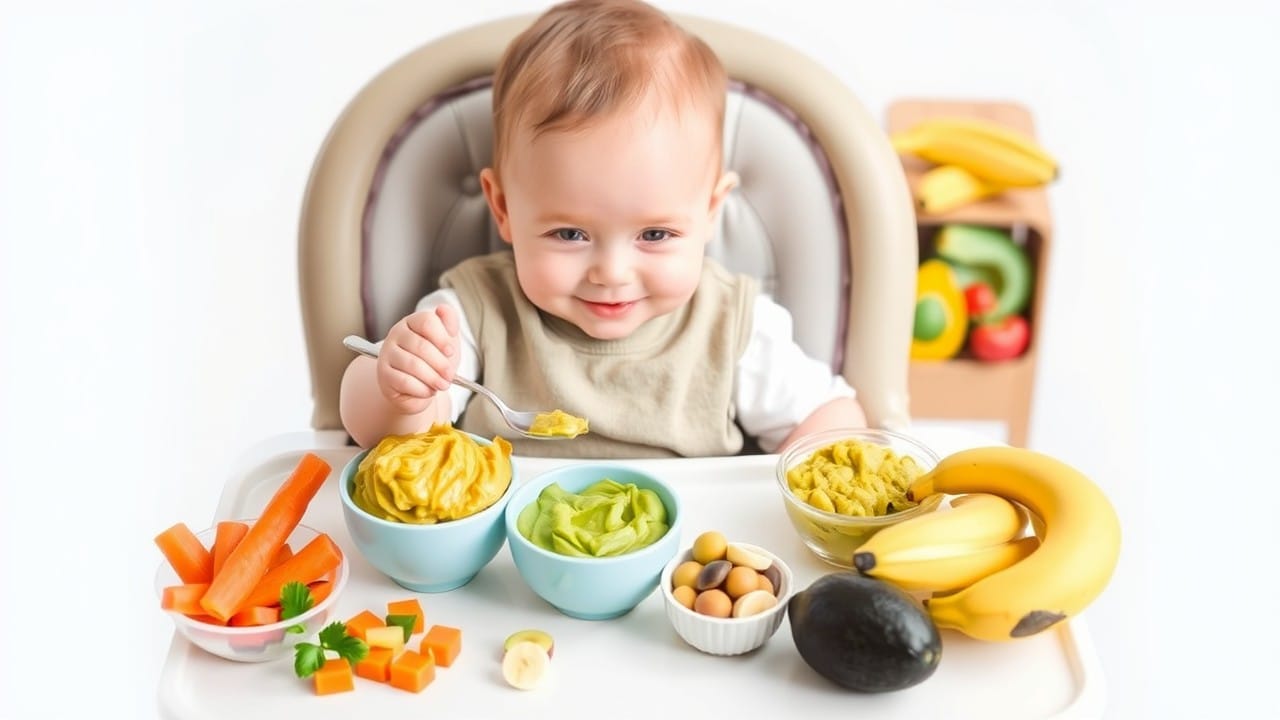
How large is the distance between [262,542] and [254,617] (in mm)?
109

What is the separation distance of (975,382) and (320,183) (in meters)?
1.66

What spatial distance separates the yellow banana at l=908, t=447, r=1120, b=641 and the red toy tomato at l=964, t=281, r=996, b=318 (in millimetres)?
1444

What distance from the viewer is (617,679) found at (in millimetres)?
1253

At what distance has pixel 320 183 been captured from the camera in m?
1.74

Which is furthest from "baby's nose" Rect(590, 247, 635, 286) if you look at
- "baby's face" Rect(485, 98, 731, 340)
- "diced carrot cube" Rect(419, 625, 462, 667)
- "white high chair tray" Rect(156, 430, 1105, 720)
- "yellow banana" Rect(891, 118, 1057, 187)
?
"yellow banana" Rect(891, 118, 1057, 187)

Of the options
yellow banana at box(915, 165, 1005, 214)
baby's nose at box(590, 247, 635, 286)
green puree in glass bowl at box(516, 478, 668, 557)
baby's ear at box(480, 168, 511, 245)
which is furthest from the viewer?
yellow banana at box(915, 165, 1005, 214)

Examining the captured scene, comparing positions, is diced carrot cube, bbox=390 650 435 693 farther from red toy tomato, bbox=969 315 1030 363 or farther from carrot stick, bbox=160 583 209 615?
red toy tomato, bbox=969 315 1030 363

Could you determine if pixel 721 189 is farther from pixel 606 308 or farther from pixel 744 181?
pixel 606 308

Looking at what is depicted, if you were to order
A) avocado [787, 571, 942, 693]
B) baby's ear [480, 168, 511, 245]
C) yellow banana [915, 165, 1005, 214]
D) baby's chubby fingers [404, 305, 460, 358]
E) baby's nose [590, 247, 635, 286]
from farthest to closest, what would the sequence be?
yellow banana [915, 165, 1005, 214] → baby's ear [480, 168, 511, 245] → baby's nose [590, 247, 635, 286] → baby's chubby fingers [404, 305, 460, 358] → avocado [787, 571, 942, 693]

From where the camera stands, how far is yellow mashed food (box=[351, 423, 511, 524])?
1301mm

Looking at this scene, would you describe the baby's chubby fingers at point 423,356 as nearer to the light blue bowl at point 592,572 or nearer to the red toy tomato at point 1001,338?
the light blue bowl at point 592,572

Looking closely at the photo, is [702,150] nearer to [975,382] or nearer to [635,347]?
[635,347]

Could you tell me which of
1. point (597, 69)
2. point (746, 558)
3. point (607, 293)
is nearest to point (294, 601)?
point (746, 558)

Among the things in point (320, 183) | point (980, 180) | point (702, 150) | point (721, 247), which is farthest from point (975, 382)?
point (320, 183)
